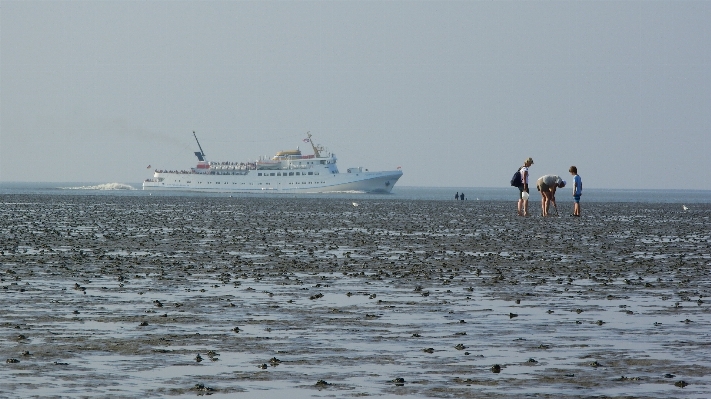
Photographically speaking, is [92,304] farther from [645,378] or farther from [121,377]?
[645,378]

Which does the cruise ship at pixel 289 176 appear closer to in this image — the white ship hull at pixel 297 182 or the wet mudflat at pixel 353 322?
the white ship hull at pixel 297 182

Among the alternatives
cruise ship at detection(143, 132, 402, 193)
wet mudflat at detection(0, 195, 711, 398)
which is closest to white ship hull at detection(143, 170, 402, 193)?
cruise ship at detection(143, 132, 402, 193)

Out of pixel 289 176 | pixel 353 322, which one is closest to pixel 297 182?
pixel 289 176

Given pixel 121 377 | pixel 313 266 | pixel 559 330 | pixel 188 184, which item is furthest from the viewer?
pixel 188 184

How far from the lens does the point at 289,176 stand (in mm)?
175125

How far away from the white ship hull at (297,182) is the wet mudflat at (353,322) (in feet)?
458

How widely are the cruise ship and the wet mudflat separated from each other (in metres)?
140

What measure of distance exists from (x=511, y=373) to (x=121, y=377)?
12.2 feet

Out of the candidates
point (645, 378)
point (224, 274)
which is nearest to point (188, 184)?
point (224, 274)

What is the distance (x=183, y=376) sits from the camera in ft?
34.6

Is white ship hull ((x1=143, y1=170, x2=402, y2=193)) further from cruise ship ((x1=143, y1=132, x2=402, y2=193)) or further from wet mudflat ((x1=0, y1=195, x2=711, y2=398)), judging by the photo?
wet mudflat ((x1=0, y1=195, x2=711, y2=398))

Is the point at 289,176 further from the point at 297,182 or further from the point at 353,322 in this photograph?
the point at 353,322

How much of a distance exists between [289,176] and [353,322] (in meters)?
161

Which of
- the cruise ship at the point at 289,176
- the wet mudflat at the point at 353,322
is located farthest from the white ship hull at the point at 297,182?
the wet mudflat at the point at 353,322
